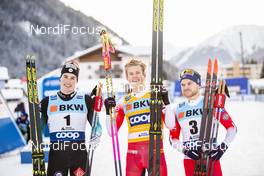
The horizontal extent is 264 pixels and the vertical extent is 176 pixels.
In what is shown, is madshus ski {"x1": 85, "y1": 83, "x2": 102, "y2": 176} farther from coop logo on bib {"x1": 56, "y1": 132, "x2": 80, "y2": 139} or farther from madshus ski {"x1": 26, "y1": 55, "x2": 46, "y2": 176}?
madshus ski {"x1": 26, "y1": 55, "x2": 46, "y2": 176}

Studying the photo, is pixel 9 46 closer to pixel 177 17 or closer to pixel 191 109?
pixel 177 17

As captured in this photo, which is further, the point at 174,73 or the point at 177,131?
the point at 174,73

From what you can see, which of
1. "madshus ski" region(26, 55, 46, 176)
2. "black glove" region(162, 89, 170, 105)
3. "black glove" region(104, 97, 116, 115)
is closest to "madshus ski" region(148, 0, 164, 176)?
"black glove" region(162, 89, 170, 105)

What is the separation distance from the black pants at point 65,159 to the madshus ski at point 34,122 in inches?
2.8

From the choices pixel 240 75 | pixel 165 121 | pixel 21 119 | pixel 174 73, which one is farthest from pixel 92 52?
pixel 21 119

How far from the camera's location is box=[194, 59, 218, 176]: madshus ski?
2.18 m

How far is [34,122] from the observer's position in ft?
7.50

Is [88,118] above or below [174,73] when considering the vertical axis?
below

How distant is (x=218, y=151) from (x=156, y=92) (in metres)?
0.60

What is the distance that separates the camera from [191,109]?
2240 mm

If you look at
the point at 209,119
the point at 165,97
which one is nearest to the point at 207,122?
the point at 209,119

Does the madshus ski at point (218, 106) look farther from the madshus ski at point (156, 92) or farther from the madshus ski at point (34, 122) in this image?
the madshus ski at point (34, 122)

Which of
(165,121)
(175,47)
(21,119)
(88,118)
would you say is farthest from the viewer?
(21,119)

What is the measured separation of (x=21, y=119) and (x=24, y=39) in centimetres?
219
